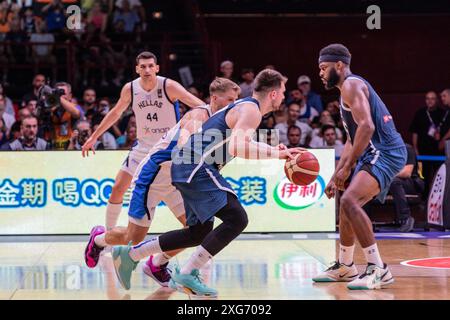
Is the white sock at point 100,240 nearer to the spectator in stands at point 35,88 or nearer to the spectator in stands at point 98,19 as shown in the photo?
the spectator in stands at point 35,88

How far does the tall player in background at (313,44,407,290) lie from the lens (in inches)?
289

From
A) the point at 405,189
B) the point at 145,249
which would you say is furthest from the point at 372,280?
the point at 405,189

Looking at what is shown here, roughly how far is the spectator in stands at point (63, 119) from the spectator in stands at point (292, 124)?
3.31m

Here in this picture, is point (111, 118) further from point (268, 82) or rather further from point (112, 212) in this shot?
point (268, 82)

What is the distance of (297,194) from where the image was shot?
12.4 m

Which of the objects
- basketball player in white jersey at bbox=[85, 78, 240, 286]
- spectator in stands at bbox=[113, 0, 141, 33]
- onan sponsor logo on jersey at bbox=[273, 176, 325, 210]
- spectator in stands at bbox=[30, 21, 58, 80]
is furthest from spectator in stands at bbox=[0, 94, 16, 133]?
basketball player in white jersey at bbox=[85, 78, 240, 286]

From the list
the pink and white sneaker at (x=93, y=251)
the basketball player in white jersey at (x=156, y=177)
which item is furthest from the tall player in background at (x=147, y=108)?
the basketball player in white jersey at (x=156, y=177)

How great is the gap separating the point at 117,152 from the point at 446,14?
416 inches

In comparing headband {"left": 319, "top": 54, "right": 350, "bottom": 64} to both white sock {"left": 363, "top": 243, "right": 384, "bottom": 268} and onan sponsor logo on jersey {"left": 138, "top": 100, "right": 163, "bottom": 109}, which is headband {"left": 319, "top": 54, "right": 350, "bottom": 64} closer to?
white sock {"left": 363, "top": 243, "right": 384, "bottom": 268}

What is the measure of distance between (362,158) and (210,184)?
150cm

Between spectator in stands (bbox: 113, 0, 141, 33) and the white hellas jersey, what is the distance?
9002 mm

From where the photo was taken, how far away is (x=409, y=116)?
1902 cm

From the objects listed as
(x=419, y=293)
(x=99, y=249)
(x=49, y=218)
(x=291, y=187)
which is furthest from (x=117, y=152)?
(x=419, y=293)

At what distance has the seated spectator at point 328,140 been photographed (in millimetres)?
13609
